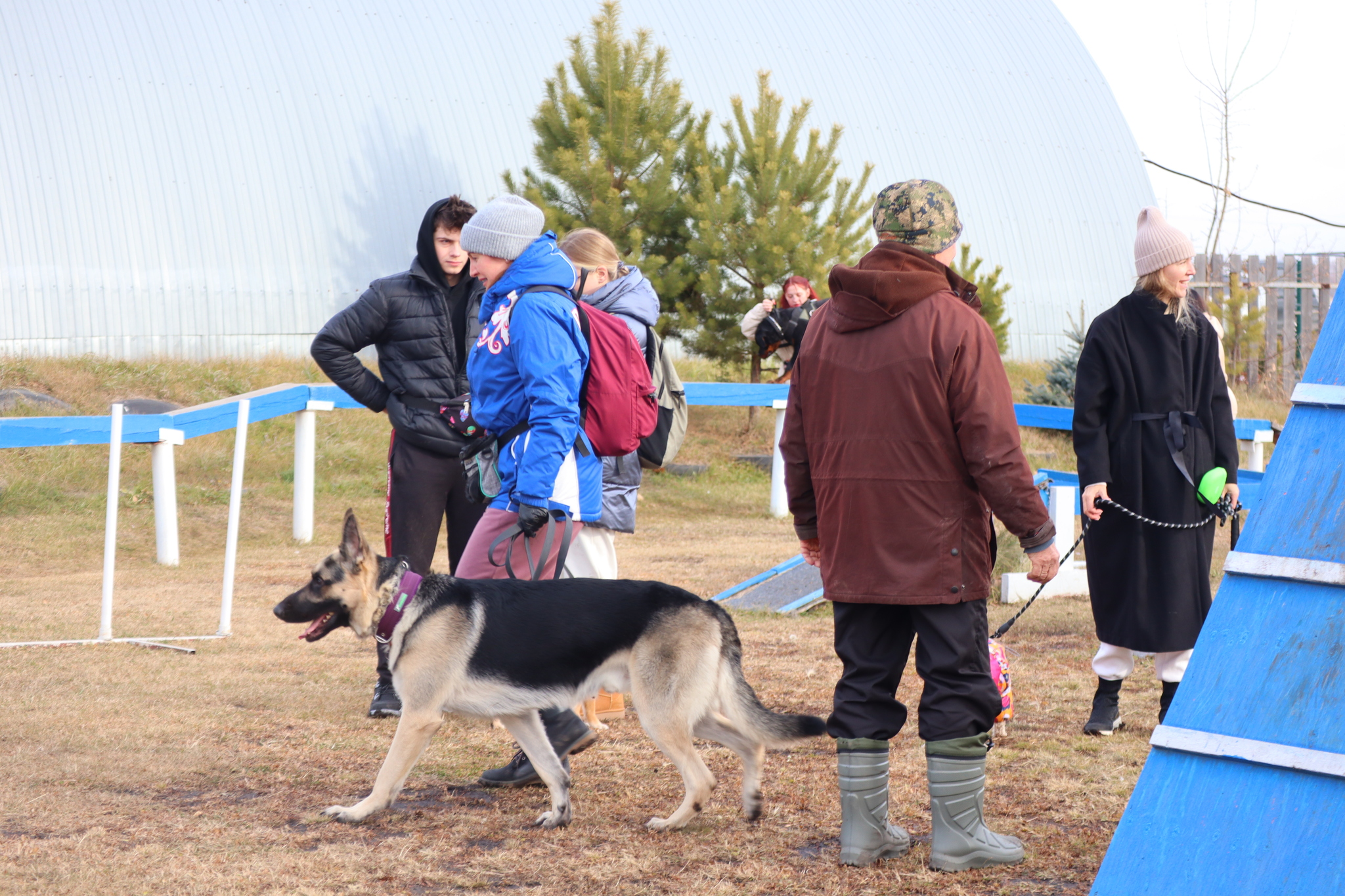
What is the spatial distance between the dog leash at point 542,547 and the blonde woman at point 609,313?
66 centimetres

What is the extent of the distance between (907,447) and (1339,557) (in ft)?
3.59

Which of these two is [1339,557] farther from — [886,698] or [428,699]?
[428,699]

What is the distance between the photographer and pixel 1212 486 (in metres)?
4.60

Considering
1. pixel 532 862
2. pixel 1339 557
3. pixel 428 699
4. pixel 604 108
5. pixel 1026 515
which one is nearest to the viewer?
pixel 1339 557

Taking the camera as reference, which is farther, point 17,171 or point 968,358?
point 17,171

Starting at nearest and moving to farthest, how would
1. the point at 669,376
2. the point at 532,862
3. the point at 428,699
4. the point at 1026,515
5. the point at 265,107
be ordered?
1. the point at 1026,515
2. the point at 532,862
3. the point at 428,699
4. the point at 669,376
5. the point at 265,107

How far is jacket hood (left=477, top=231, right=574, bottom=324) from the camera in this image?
4148 millimetres

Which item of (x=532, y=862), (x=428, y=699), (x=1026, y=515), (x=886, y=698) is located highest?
(x=1026, y=515)

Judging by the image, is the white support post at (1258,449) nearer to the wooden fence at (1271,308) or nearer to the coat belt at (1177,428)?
the coat belt at (1177,428)

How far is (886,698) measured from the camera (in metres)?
3.53

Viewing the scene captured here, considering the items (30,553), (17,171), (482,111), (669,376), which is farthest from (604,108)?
(669,376)

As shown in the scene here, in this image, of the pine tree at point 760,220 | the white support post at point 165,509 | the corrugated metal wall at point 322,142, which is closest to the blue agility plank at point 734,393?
the pine tree at point 760,220

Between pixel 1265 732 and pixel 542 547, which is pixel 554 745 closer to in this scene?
pixel 542 547

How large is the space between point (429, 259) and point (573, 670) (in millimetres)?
2261
